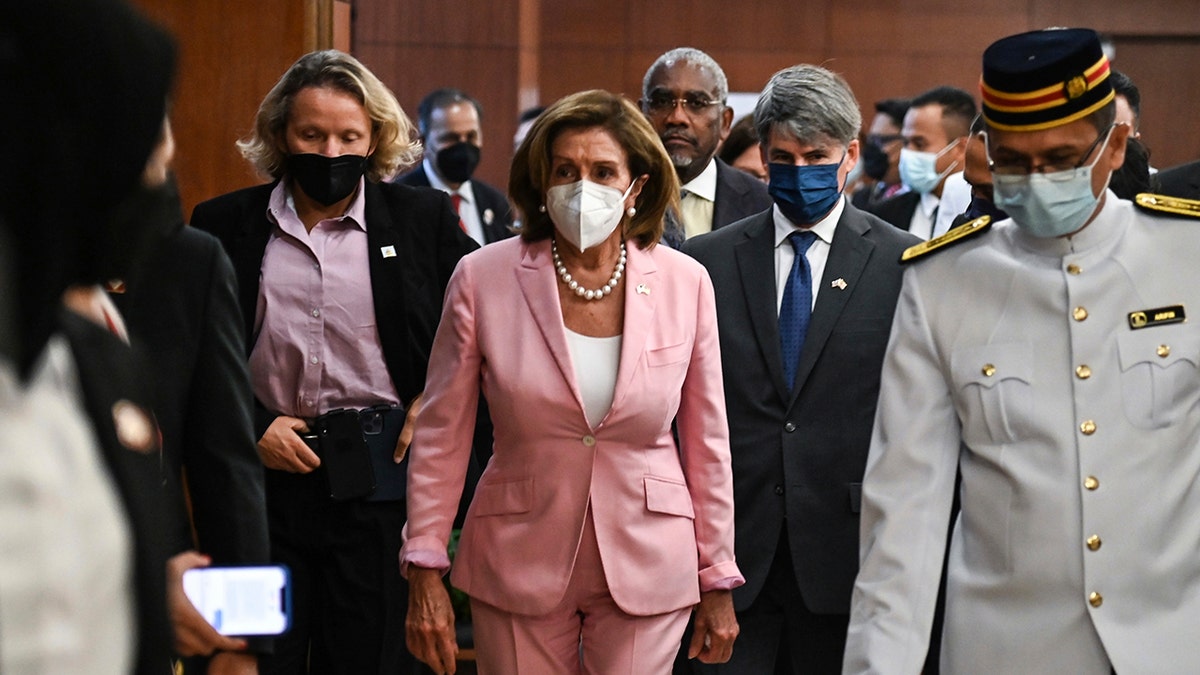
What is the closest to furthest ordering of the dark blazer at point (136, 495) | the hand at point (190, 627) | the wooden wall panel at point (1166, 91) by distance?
1. the dark blazer at point (136, 495)
2. the hand at point (190, 627)
3. the wooden wall panel at point (1166, 91)

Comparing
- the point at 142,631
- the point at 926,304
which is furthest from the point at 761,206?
the point at 142,631

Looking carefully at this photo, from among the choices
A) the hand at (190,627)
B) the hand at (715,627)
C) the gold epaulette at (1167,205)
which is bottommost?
the hand at (715,627)

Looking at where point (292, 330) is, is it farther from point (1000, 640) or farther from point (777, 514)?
point (1000, 640)

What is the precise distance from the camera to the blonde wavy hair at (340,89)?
3.84 metres

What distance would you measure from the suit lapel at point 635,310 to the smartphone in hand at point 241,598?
1225 mm

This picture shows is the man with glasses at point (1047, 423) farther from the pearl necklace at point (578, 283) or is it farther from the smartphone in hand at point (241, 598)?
the smartphone in hand at point (241, 598)

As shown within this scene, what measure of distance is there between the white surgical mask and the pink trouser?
22.3 inches

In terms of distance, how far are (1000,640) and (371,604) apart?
1.66 metres

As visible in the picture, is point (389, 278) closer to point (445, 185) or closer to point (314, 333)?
point (314, 333)

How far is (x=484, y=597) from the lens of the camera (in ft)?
10.3

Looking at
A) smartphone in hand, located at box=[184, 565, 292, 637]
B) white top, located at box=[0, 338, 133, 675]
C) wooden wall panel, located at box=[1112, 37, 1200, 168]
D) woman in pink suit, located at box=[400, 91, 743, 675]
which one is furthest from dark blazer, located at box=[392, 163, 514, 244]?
wooden wall panel, located at box=[1112, 37, 1200, 168]

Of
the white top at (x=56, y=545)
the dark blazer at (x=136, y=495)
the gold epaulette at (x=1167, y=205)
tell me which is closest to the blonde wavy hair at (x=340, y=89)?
the gold epaulette at (x=1167, y=205)

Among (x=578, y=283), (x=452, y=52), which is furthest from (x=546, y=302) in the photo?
(x=452, y=52)

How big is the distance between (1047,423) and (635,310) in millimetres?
987
